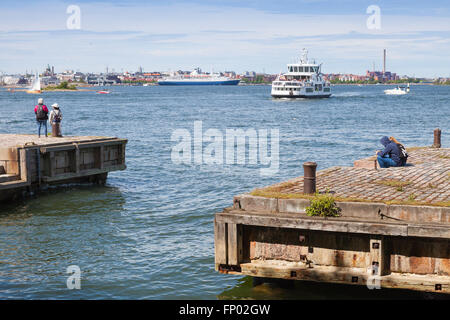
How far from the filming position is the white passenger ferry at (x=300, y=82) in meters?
130

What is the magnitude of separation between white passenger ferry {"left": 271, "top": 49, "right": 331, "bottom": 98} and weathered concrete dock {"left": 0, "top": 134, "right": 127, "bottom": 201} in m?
106

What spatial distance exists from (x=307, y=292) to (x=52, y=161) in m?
13.3

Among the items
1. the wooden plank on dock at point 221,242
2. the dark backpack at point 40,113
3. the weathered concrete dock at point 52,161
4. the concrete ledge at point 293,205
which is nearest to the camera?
the concrete ledge at point 293,205

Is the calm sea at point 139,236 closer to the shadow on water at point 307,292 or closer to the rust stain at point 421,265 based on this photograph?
the shadow on water at point 307,292

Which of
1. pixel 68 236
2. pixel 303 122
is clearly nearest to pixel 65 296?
pixel 68 236

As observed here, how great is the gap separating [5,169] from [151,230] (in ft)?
21.0

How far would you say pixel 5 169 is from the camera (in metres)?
21.7

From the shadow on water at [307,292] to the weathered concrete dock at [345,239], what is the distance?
94 cm

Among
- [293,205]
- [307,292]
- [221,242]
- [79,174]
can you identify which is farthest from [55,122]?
[293,205]

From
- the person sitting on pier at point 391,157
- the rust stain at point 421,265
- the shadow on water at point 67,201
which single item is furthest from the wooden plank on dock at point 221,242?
the shadow on water at point 67,201

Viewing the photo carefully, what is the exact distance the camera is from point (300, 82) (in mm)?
130000

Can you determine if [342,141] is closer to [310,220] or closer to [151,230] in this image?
[151,230]

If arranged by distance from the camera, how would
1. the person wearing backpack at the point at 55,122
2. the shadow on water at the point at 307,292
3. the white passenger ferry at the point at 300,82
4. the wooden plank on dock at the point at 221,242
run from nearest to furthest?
the wooden plank on dock at the point at 221,242
the shadow on water at the point at 307,292
the person wearing backpack at the point at 55,122
the white passenger ferry at the point at 300,82

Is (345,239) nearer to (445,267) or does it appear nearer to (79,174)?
(445,267)
